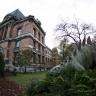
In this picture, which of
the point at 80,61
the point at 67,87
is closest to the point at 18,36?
the point at 80,61

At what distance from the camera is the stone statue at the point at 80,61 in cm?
696

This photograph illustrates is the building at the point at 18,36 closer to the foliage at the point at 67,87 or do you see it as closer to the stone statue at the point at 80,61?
the stone statue at the point at 80,61

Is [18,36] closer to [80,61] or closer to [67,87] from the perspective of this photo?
[80,61]

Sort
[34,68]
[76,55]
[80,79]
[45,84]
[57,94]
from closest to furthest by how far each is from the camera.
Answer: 1. [57,94]
2. [80,79]
3. [45,84]
4. [76,55]
5. [34,68]

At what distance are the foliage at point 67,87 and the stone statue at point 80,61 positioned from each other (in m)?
0.97

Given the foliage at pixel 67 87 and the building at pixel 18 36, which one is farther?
the building at pixel 18 36

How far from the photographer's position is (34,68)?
32.0m

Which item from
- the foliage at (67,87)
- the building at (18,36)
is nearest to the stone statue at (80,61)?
the foliage at (67,87)

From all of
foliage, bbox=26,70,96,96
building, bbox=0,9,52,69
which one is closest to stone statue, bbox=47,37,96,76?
foliage, bbox=26,70,96,96

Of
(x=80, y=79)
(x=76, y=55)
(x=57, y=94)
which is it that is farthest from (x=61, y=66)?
(x=57, y=94)

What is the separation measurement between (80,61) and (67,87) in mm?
3013

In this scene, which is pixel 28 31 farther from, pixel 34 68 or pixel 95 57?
pixel 95 57

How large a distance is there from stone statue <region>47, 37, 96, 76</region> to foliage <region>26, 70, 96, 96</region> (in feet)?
3.17

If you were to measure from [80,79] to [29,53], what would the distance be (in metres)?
21.9
